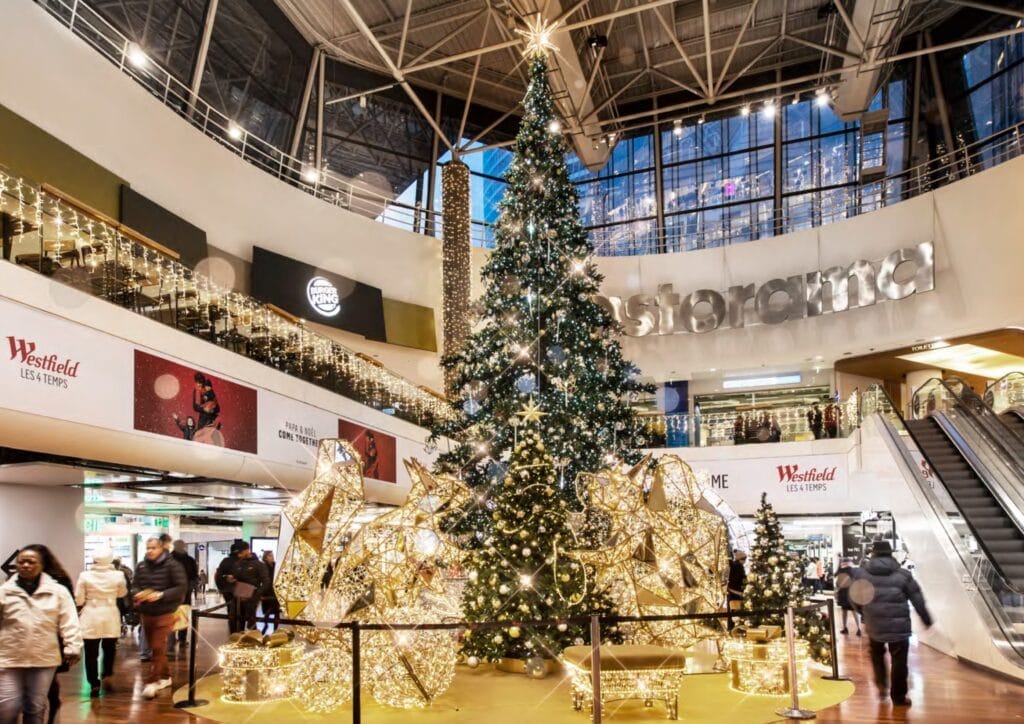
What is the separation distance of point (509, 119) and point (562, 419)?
16435mm

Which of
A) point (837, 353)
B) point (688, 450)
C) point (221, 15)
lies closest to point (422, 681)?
point (688, 450)

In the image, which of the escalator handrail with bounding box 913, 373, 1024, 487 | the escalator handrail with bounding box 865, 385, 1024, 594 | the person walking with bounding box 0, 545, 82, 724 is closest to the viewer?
the person walking with bounding box 0, 545, 82, 724

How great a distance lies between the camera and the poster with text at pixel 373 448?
13.0 m

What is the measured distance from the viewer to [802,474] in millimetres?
16859

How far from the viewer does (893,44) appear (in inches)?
660

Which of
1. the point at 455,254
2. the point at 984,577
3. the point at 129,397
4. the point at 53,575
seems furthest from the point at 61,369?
the point at 455,254

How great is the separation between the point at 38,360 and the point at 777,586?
6.59m

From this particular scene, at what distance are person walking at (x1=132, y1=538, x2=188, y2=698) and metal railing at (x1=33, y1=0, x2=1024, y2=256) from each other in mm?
9232

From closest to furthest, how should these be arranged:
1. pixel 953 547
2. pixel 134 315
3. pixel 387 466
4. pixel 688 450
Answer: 1. pixel 134 315
2. pixel 953 547
3. pixel 387 466
4. pixel 688 450

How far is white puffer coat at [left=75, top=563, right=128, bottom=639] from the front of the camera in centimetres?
705

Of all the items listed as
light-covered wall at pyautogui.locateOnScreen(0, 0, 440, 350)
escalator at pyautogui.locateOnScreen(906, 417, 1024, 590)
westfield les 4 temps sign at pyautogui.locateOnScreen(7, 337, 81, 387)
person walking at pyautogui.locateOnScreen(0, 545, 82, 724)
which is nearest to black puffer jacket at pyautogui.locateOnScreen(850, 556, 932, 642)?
escalator at pyautogui.locateOnScreen(906, 417, 1024, 590)

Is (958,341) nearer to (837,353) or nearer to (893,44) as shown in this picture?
(837,353)

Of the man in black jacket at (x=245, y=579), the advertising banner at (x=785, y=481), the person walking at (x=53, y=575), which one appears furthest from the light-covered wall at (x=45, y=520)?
the advertising banner at (x=785, y=481)

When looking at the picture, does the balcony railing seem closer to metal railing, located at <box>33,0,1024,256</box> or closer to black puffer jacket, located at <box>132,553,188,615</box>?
black puffer jacket, located at <box>132,553,188,615</box>
